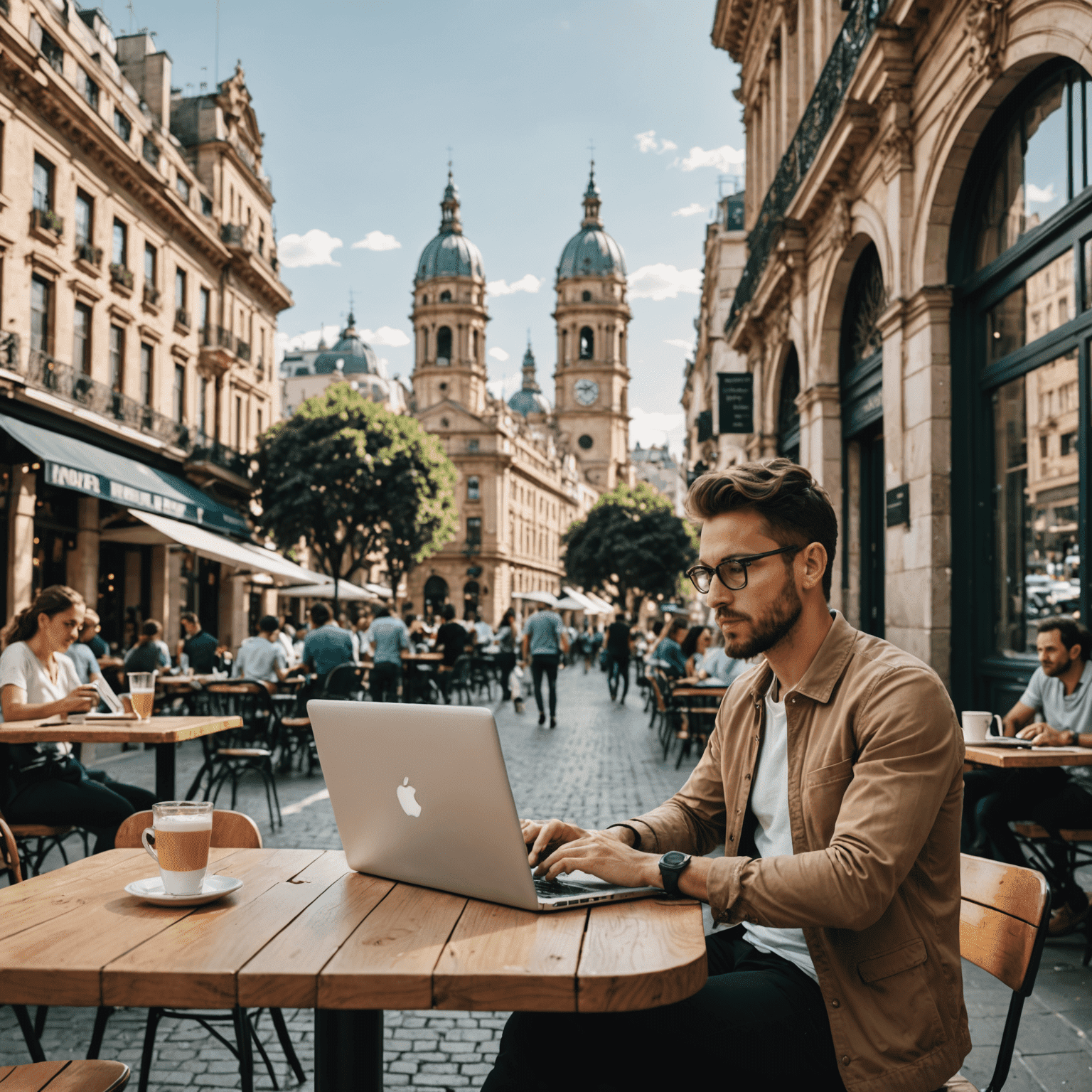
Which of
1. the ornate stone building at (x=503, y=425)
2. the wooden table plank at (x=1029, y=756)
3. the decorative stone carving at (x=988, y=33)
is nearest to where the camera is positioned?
the wooden table plank at (x=1029, y=756)

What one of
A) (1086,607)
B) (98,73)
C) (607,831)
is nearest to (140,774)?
(1086,607)

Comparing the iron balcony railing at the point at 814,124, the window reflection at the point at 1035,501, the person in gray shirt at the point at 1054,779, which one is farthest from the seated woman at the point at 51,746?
the iron balcony railing at the point at 814,124

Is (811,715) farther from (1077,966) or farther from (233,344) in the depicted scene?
(233,344)

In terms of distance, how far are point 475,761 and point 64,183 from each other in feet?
84.3

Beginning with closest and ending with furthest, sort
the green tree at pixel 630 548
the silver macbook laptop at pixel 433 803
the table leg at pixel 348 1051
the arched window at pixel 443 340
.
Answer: the silver macbook laptop at pixel 433 803, the table leg at pixel 348 1051, the green tree at pixel 630 548, the arched window at pixel 443 340

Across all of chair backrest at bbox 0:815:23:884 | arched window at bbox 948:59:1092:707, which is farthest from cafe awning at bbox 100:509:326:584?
chair backrest at bbox 0:815:23:884

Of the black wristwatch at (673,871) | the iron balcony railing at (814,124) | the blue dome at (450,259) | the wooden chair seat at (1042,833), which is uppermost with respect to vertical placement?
the blue dome at (450,259)

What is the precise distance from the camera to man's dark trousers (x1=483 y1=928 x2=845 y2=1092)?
1.97m

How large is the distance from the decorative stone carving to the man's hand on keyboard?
788 centimetres

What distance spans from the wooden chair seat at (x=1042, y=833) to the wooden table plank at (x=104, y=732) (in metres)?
4.24

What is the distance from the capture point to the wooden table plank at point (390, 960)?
172cm

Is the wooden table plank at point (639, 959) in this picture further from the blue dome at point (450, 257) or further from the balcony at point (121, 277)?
the blue dome at point (450, 257)

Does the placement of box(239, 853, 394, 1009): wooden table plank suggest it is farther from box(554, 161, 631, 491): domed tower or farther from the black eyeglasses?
box(554, 161, 631, 491): domed tower

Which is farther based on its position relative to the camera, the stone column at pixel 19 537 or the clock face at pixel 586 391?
the clock face at pixel 586 391
